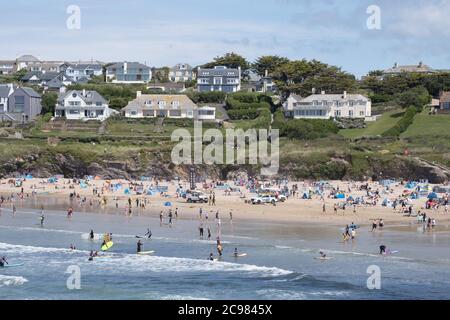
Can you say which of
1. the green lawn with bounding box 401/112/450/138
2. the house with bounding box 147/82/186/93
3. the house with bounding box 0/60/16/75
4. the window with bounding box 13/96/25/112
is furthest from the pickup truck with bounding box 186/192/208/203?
the house with bounding box 0/60/16/75

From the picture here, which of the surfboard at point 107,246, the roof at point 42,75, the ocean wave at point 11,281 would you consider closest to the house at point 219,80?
the roof at point 42,75

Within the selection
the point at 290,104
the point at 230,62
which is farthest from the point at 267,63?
the point at 290,104

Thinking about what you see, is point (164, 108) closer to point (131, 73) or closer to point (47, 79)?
point (131, 73)

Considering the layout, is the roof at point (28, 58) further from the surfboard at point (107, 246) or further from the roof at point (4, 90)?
the surfboard at point (107, 246)

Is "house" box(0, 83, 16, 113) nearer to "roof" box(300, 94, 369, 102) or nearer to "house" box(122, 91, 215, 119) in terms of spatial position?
"house" box(122, 91, 215, 119)

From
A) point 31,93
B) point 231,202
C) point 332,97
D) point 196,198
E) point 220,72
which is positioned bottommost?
point 231,202

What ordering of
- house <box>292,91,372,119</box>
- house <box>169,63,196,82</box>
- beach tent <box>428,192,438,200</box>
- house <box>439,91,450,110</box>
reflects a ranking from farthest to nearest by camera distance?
1. house <box>169,63,196,82</box>
2. house <box>292,91,372,119</box>
3. house <box>439,91,450,110</box>
4. beach tent <box>428,192,438,200</box>
